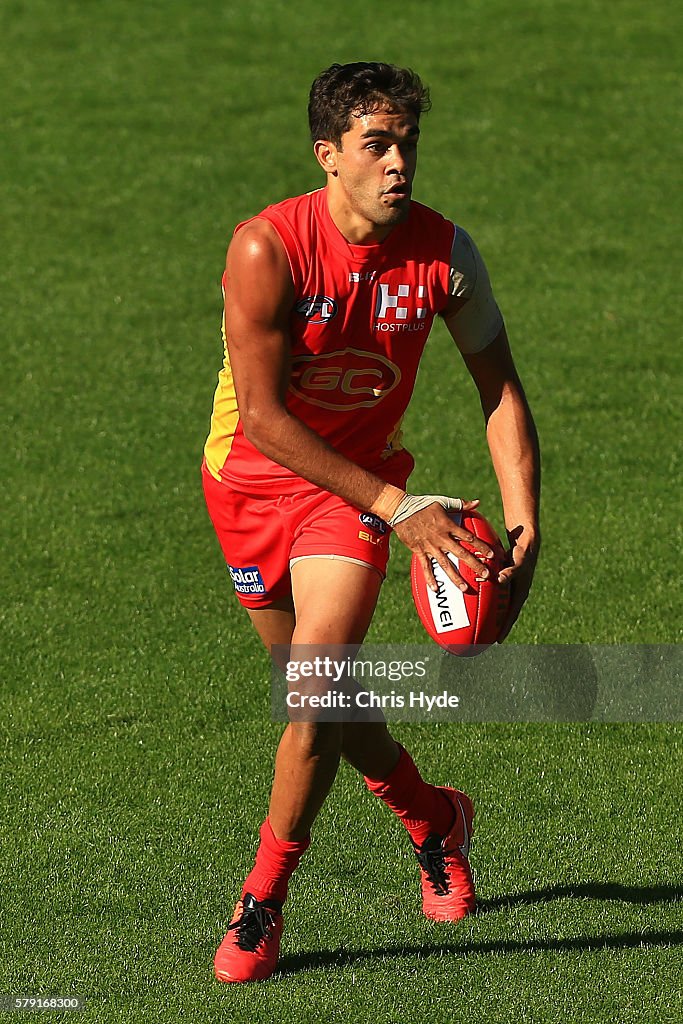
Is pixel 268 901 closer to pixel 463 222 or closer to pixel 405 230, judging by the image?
pixel 405 230

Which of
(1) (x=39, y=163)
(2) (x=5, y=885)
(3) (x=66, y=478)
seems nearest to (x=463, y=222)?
(1) (x=39, y=163)

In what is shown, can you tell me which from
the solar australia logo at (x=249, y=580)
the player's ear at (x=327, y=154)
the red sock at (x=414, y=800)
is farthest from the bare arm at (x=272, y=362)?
the red sock at (x=414, y=800)

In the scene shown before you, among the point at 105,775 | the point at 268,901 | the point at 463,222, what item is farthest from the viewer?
the point at 463,222

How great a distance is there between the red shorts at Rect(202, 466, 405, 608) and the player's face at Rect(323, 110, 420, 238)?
875 millimetres

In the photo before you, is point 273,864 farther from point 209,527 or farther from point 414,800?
point 209,527

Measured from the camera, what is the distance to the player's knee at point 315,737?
14.0 feet

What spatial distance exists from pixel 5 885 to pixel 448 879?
1480 millimetres

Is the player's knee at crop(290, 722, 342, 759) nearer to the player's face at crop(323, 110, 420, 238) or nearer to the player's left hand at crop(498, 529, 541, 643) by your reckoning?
the player's left hand at crop(498, 529, 541, 643)

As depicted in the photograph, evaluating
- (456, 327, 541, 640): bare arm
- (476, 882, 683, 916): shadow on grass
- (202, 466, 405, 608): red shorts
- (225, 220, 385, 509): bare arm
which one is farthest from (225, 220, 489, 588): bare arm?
(476, 882, 683, 916): shadow on grass

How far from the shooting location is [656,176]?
1245 cm

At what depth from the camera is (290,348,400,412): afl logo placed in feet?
14.8

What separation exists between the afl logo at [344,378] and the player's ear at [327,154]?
53 cm

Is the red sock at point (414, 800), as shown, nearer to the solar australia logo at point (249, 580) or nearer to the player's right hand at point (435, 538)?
the solar australia logo at point (249, 580)

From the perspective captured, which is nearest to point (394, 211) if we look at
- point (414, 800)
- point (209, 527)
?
point (414, 800)
